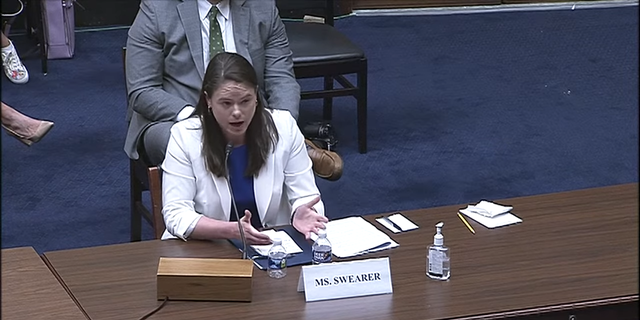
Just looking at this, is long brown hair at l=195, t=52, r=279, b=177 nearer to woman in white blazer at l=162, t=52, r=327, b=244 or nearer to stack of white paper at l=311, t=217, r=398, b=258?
woman in white blazer at l=162, t=52, r=327, b=244

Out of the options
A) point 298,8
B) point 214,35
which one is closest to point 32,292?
point 214,35

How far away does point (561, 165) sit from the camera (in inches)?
185

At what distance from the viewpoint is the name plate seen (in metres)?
2.04

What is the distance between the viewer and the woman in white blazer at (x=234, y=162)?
8.22 feet

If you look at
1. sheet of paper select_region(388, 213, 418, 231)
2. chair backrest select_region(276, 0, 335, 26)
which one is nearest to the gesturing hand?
sheet of paper select_region(388, 213, 418, 231)

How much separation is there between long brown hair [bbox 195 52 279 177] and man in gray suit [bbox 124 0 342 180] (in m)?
0.71

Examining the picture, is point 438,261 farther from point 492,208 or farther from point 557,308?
point 492,208

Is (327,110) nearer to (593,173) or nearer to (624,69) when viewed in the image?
(593,173)

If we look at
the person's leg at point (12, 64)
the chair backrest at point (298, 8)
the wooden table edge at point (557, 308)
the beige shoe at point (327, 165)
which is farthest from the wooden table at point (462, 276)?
the chair backrest at point (298, 8)

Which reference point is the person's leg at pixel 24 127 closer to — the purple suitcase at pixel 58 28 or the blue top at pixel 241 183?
the blue top at pixel 241 183

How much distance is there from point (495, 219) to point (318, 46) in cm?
222

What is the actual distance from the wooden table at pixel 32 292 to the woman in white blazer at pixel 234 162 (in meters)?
0.36

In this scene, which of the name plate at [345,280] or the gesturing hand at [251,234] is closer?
the name plate at [345,280]

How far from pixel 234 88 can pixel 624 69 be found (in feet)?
13.5
